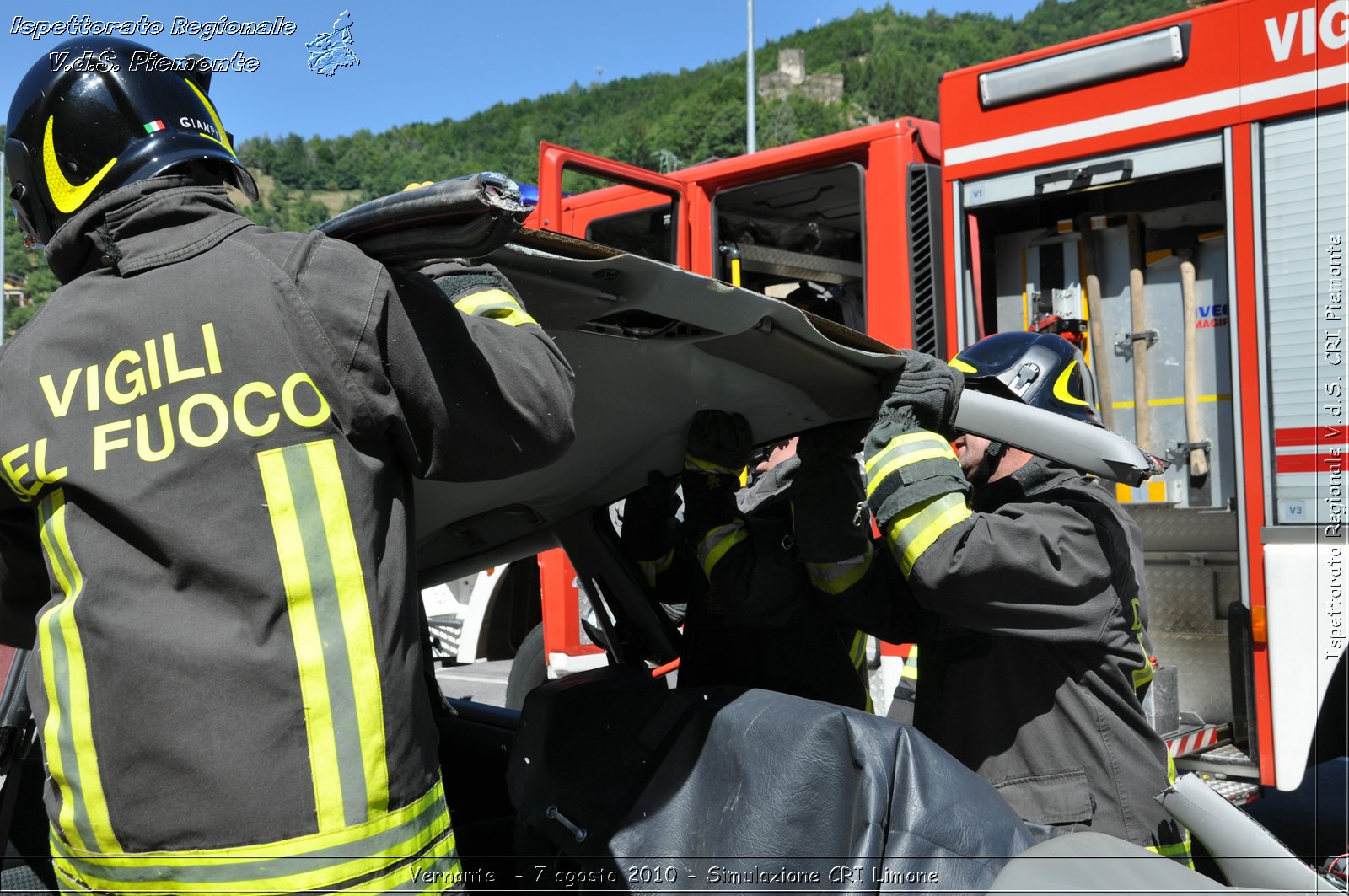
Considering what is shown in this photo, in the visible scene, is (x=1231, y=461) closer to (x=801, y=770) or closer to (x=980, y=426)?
(x=980, y=426)

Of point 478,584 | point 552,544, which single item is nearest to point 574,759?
point 552,544

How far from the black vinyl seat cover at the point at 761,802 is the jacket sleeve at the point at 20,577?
79cm

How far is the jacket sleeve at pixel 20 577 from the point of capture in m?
1.48

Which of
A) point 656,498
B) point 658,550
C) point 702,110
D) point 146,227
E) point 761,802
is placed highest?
point 702,110

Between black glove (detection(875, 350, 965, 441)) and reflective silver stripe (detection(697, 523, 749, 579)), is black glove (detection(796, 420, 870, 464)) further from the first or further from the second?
reflective silver stripe (detection(697, 523, 749, 579))

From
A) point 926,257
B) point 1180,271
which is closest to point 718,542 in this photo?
point 926,257

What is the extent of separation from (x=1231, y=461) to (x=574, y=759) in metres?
3.32

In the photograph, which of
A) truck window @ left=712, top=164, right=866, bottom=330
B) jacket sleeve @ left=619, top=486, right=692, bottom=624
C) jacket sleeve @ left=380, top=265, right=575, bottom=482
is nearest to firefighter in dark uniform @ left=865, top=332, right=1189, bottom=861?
jacket sleeve @ left=619, top=486, right=692, bottom=624

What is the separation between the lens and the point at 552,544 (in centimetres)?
255

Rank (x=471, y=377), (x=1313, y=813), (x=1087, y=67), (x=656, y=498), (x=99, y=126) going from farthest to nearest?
1. (x=1313, y=813)
2. (x=1087, y=67)
3. (x=656, y=498)
4. (x=99, y=126)
5. (x=471, y=377)

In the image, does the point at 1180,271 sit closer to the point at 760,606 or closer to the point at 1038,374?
the point at 1038,374

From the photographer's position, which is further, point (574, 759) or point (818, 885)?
point (574, 759)

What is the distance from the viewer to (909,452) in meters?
2.00

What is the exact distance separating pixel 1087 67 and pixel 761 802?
346 centimetres
